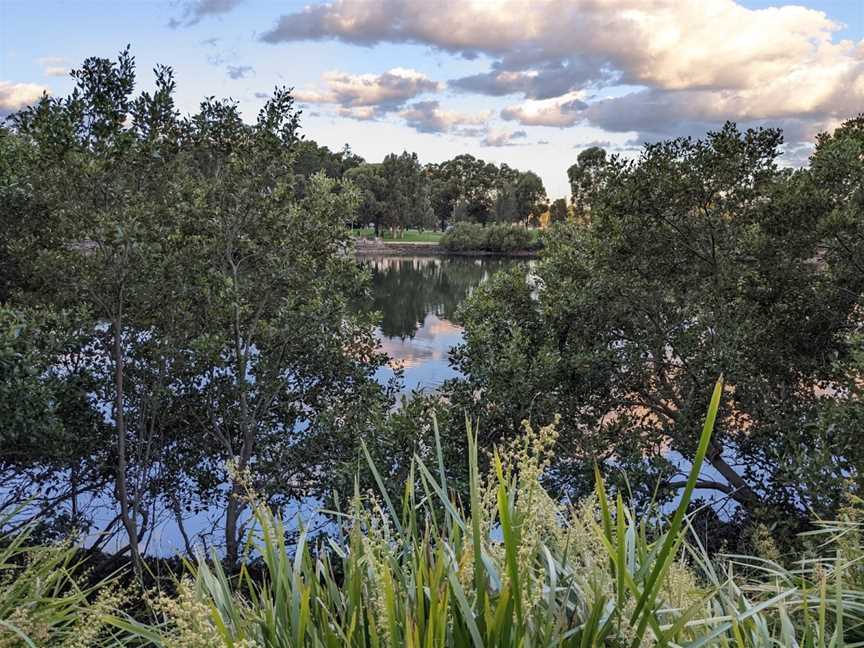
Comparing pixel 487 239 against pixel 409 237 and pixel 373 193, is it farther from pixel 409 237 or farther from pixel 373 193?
pixel 409 237

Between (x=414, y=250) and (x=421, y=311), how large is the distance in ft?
125

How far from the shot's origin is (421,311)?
28.7 m

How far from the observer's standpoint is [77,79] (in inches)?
252

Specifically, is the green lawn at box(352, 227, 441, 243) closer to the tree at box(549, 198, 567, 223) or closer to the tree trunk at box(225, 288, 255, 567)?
the tree at box(549, 198, 567, 223)

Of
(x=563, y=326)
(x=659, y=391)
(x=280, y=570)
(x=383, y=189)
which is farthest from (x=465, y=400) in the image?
(x=383, y=189)

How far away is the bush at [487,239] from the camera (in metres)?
61.4

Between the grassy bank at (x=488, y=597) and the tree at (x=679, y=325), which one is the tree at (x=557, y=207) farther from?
the grassy bank at (x=488, y=597)

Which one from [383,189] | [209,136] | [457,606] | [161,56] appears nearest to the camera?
[457,606]

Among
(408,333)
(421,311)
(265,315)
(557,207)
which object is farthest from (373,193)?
(265,315)

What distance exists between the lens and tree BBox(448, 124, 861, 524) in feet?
24.8

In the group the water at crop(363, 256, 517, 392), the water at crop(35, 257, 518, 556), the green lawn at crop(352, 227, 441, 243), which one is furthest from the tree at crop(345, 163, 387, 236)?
the water at crop(35, 257, 518, 556)

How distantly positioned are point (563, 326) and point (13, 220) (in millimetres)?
7089

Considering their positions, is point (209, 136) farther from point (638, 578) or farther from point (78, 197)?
point (638, 578)

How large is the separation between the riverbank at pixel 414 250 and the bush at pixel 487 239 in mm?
354
